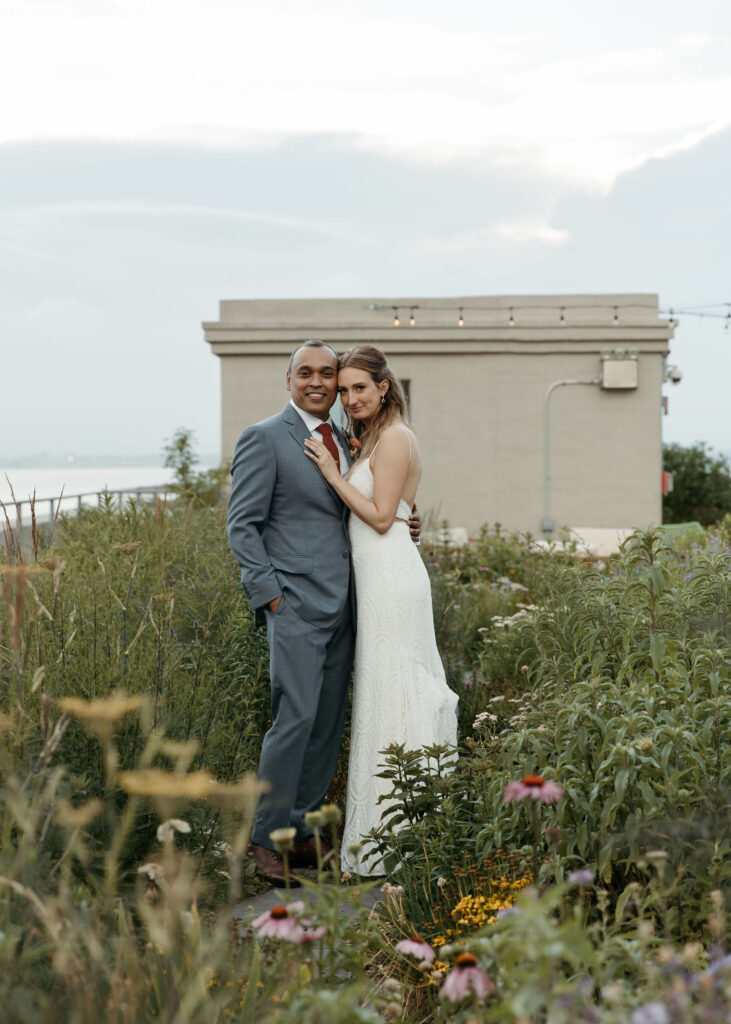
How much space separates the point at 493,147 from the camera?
26406mm

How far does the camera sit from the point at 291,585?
3936mm

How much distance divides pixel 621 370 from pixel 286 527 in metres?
13.3

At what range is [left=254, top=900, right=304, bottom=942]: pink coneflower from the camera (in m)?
1.84

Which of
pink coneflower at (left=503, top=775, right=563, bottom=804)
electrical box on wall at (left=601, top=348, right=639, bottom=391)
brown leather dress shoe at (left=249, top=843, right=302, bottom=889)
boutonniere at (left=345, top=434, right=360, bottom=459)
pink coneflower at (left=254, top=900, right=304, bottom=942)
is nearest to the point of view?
pink coneflower at (left=254, top=900, right=304, bottom=942)

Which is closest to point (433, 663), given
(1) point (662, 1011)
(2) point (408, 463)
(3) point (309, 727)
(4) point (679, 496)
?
(3) point (309, 727)

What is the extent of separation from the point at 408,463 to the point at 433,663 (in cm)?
90

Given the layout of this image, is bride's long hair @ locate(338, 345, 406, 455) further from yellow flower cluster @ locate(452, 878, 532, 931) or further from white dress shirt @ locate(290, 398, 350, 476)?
yellow flower cluster @ locate(452, 878, 532, 931)

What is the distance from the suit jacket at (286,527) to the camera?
12.8 feet

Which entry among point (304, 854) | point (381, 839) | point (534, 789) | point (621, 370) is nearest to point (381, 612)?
point (381, 839)

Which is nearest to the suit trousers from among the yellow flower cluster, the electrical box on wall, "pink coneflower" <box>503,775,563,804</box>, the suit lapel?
the suit lapel

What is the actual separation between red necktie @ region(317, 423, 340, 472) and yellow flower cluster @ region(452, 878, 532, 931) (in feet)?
6.68

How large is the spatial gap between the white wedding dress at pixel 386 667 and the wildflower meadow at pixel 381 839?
13.5 inches

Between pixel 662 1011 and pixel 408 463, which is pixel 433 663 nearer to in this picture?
pixel 408 463

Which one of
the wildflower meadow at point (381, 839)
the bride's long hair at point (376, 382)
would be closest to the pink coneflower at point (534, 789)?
the wildflower meadow at point (381, 839)
